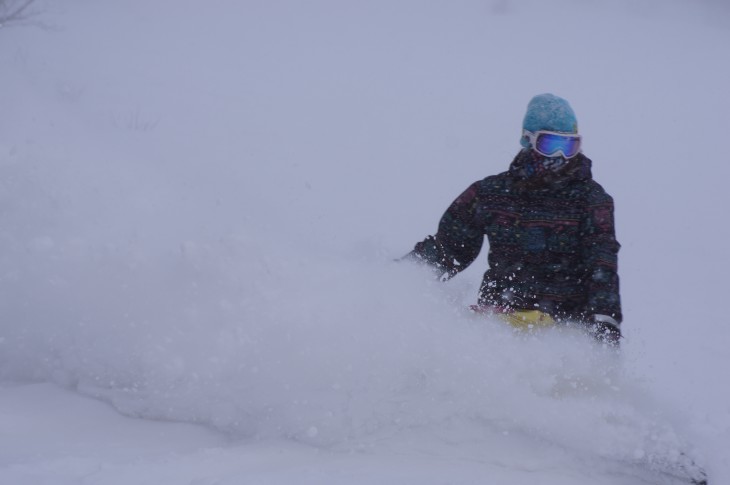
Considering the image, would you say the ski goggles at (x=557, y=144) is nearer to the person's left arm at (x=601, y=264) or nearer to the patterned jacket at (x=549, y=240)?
the patterned jacket at (x=549, y=240)

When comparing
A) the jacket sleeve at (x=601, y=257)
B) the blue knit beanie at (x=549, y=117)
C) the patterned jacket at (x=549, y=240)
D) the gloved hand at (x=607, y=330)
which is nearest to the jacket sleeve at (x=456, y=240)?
the patterned jacket at (x=549, y=240)

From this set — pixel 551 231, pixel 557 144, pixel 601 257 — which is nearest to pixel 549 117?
pixel 557 144

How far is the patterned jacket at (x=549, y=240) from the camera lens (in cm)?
261

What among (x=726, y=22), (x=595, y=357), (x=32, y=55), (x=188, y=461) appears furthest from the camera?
(x=726, y=22)

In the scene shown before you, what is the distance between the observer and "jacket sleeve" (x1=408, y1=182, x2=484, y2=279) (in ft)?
9.64

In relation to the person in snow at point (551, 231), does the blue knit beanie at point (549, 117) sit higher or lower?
higher

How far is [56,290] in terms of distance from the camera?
293 centimetres

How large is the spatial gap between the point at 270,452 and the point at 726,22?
77.9ft

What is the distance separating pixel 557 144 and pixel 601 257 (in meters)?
0.47

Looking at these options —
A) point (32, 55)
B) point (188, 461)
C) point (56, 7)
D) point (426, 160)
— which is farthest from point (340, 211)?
point (56, 7)

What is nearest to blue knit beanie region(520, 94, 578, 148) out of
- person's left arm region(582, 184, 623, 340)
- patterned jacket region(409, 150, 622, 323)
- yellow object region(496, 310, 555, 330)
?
patterned jacket region(409, 150, 622, 323)

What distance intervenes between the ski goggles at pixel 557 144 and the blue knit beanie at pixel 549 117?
0.07 metres

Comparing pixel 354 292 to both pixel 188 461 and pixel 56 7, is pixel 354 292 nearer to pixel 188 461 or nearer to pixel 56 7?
pixel 188 461

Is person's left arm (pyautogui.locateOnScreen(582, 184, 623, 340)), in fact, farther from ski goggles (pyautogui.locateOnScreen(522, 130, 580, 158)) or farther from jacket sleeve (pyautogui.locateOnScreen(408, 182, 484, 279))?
jacket sleeve (pyautogui.locateOnScreen(408, 182, 484, 279))
